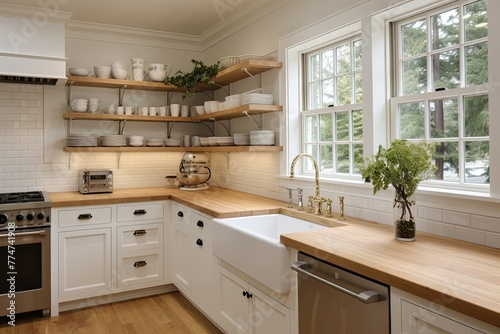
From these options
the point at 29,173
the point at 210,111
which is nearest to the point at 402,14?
the point at 210,111

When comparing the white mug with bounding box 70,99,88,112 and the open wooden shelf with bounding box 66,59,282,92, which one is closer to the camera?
the open wooden shelf with bounding box 66,59,282,92

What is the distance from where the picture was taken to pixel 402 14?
7.82 ft

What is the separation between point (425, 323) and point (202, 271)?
1.99 m

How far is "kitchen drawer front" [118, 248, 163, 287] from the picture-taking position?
3615 mm

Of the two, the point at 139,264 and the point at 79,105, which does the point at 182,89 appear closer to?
the point at 79,105

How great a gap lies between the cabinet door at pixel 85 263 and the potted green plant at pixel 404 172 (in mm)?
2499

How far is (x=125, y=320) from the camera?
3.28 metres

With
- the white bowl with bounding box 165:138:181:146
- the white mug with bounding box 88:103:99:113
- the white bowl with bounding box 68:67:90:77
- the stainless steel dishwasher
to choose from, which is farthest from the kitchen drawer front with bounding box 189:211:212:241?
the white bowl with bounding box 68:67:90:77

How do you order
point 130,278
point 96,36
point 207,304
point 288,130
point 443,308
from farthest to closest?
point 96,36
point 130,278
point 288,130
point 207,304
point 443,308


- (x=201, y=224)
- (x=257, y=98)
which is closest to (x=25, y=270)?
(x=201, y=224)

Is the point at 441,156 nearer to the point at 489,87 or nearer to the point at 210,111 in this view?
the point at 489,87

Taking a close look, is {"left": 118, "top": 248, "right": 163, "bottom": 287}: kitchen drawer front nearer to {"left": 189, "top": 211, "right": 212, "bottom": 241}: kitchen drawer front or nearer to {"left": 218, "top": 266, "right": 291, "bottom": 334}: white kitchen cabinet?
{"left": 189, "top": 211, "right": 212, "bottom": 241}: kitchen drawer front

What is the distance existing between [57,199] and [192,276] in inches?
52.5

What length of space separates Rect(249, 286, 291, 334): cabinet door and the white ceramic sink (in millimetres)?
123
